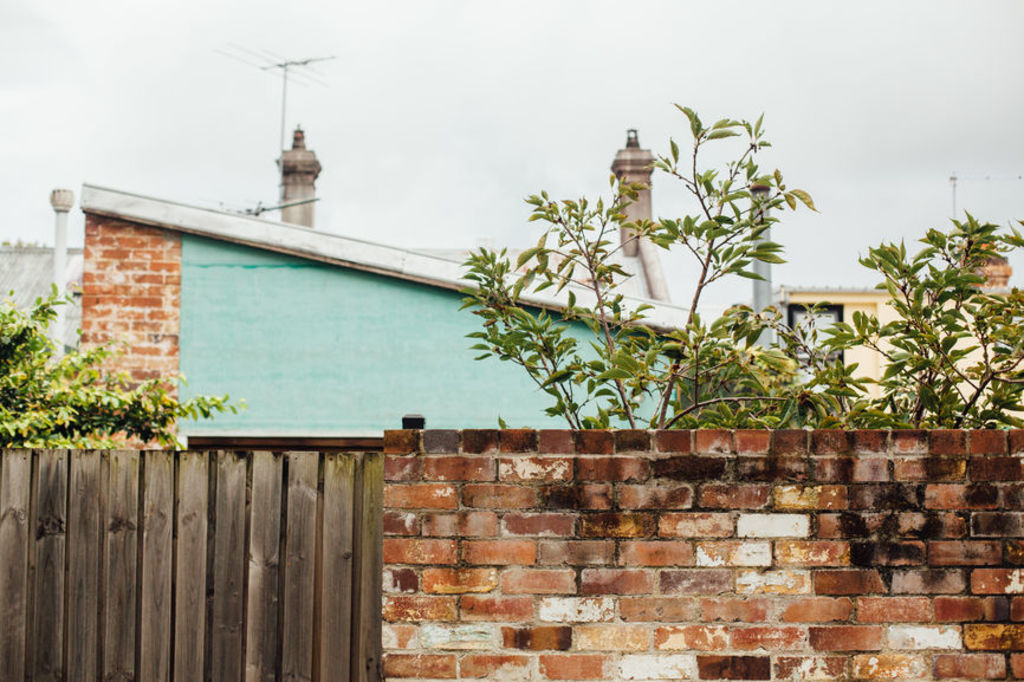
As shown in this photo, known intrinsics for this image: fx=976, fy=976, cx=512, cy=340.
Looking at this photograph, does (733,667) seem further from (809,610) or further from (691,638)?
(809,610)

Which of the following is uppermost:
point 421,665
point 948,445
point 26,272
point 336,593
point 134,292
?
point 26,272

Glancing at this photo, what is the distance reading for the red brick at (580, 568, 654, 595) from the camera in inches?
109

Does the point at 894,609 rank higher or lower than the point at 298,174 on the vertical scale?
lower

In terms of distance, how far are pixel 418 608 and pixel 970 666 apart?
5.17 ft

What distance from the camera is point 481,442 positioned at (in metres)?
2.81

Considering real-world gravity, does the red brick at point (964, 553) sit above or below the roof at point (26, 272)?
below

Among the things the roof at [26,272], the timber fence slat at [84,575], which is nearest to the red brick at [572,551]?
the timber fence slat at [84,575]

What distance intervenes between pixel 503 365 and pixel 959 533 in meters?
4.73

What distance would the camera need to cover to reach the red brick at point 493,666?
109 inches

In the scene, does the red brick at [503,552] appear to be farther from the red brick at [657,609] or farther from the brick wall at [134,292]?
the brick wall at [134,292]

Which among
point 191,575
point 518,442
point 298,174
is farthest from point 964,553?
point 298,174

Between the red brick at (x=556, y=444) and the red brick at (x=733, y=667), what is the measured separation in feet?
2.28

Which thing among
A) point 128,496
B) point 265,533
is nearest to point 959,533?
point 265,533

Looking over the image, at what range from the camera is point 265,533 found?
10.5 feet
